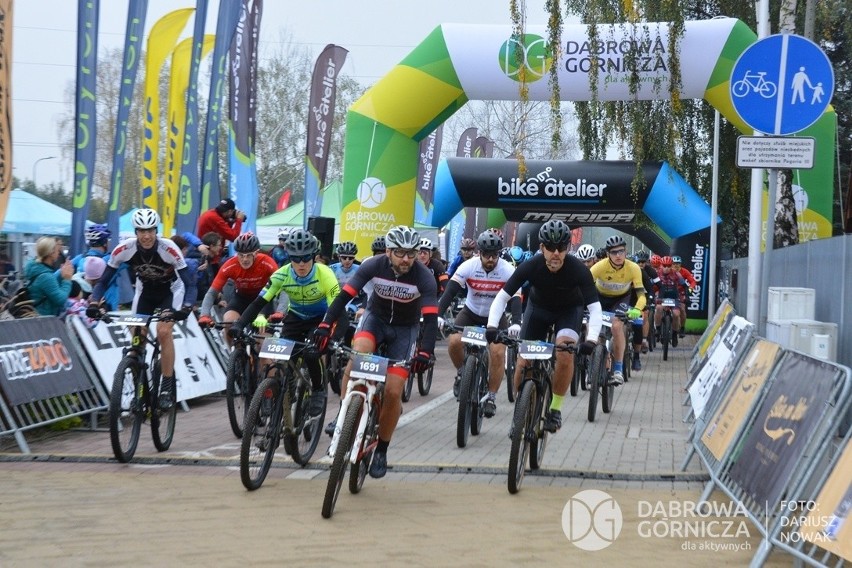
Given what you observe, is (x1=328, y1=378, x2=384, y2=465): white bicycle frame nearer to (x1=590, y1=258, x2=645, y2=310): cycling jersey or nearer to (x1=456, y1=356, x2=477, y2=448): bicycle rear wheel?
(x1=456, y1=356, x2=477, y2=448): bicycle rear wheel

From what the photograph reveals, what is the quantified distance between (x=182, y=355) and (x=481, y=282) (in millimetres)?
3734

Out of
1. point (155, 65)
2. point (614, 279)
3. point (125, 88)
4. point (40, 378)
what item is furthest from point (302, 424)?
point (155, 65)

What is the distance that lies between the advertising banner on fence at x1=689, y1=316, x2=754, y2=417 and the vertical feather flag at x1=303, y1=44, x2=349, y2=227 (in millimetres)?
13357

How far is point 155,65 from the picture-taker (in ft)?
69.6

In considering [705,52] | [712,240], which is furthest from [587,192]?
[705,52]

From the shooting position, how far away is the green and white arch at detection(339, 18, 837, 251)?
18.4 meters

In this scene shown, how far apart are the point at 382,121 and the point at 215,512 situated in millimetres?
13356

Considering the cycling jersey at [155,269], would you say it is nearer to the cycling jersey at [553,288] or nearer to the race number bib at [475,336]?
the race number bib at [475,336]

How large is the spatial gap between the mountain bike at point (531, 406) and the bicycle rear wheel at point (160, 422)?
295 cm

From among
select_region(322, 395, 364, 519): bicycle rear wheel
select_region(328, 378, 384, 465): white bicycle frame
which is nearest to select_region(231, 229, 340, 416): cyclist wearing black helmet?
select_region(328, 378, 384, 465): white bicycle frame

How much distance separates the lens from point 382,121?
65.4 feet

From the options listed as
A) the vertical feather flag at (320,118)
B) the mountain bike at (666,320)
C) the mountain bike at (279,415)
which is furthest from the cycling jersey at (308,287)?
the vertical feather flag at (320,118)

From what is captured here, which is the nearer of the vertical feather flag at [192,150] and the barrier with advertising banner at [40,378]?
the barrier with advertising banner at [40,378]

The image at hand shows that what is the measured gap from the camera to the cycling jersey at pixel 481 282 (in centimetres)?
1209
